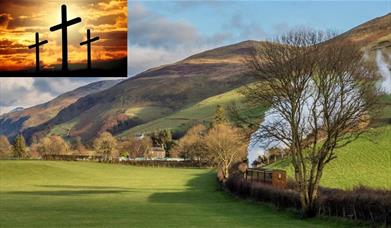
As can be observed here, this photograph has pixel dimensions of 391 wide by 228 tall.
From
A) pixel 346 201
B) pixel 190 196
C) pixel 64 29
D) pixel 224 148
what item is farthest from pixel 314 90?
pixel 224 148

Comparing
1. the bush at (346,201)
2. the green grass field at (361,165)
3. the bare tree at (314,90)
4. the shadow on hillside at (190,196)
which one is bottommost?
the shadow on hillside at (190,196)

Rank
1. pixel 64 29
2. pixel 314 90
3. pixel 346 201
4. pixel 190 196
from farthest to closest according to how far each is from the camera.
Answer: pixel 190 196, pixel 314 90, pixel 346 201, pixel 64 29

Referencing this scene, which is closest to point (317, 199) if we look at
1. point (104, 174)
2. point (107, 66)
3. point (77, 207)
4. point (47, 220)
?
point (47, 220)

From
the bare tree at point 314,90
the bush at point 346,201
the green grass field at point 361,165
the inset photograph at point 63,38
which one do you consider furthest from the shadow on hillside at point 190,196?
the inset photograph at point 63,38

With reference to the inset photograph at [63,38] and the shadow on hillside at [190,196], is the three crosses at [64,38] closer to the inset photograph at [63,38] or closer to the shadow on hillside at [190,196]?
the inset photograph at [63,38]

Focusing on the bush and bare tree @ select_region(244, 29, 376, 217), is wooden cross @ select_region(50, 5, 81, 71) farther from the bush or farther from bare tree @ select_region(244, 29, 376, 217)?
bare tree @ select_region(244, 29, 376, 217)

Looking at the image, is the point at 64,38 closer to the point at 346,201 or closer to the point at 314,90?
the point at 346,201
